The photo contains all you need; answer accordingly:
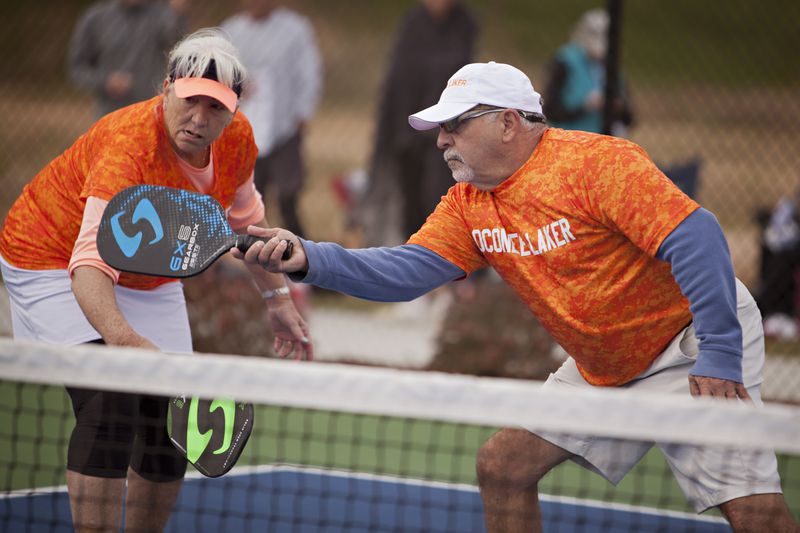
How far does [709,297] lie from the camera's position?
326 centimetres

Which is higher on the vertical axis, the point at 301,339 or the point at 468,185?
the point at 468,185

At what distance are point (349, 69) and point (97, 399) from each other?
1651 centimetres

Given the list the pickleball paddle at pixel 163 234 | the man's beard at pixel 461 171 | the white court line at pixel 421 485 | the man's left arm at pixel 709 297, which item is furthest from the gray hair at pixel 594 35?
the pickleball paddle at pixel 163 234

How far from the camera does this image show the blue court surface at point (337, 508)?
4.65 m

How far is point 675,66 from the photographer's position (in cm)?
1841

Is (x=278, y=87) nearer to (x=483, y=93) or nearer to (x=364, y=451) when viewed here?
(x=364, y=451)

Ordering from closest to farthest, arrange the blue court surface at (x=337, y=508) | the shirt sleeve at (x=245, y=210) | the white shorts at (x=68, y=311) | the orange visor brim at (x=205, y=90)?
the orange visor brim at (x=205, y=90) < the white shorts at (x=68, y=311) < the shirt sleeve at (x=245, y=210) < the blue court surface at (x=337, y=508)

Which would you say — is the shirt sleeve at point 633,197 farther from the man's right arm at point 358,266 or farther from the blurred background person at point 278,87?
the blurred background person at point 278,87

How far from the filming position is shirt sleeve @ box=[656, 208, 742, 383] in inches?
129

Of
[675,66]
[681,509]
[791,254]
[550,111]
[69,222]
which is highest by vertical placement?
[675,66]

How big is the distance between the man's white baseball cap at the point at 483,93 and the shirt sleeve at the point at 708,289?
2.15 feet

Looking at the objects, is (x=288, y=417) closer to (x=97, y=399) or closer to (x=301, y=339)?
(x=301, y=339)

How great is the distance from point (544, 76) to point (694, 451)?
8464 mm

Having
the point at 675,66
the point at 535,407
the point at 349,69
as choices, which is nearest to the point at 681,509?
the point at 535,407
